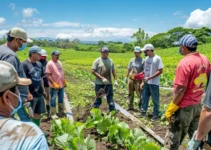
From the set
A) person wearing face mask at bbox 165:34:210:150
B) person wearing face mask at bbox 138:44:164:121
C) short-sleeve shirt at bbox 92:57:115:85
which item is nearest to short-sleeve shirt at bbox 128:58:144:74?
person wearing face mask at bbox 138:44:164:121

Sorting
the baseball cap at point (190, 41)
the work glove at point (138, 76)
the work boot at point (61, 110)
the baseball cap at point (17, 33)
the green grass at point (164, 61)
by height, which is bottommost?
the green grass at point (164, 61)

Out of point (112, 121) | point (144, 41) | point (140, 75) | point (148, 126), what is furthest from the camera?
point (144, 41)

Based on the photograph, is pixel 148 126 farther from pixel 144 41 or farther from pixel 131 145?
pixel 144 41

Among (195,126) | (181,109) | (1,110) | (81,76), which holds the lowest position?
(81,76)

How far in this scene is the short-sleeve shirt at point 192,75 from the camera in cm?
382

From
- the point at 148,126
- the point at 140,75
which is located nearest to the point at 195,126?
the point at 148,126

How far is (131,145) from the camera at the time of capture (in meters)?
4.65

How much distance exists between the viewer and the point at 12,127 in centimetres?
156

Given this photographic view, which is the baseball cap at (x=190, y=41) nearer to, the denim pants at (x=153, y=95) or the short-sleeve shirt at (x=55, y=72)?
the denim pants at (x=153, y=95)

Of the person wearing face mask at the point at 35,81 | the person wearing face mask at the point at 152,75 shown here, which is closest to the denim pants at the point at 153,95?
the person wearing face mask at the point at 152,75

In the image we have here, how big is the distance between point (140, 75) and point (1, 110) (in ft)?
21.6

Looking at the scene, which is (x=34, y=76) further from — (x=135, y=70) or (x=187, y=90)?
(x=135, y=70)

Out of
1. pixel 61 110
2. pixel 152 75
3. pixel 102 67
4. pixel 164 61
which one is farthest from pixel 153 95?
pixel 164 61

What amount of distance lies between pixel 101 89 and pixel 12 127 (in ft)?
18.9
